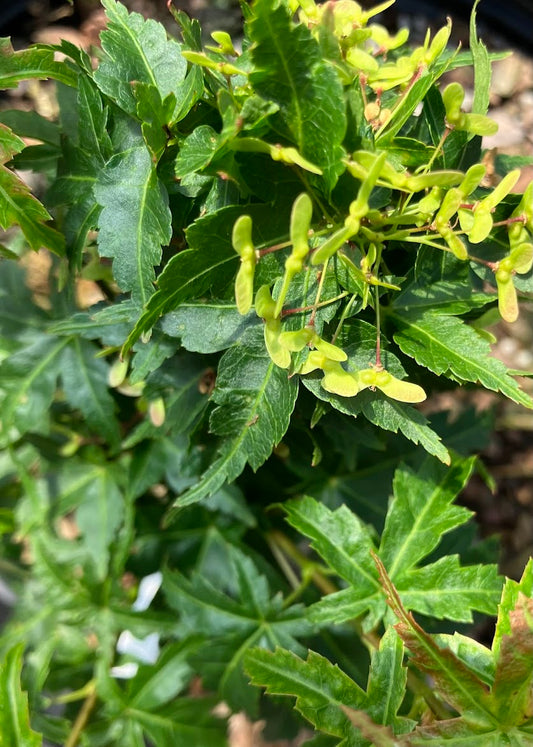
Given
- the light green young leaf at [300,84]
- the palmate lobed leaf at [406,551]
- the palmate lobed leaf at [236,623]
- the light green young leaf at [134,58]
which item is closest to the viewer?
the light green young leaf at [300,84]

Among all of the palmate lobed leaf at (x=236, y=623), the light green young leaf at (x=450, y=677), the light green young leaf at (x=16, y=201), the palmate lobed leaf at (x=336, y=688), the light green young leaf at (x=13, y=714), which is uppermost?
the light green young leaf at (x=16, y=201)

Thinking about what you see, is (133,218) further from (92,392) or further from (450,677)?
(450,677)

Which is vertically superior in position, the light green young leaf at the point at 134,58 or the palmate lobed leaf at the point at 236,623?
the light green young leaf at the point at 134,58

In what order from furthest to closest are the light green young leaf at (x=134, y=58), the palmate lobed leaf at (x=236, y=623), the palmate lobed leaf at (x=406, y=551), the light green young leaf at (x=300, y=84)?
the palmate lobed leaf at (x=236, y=623)
the palmate lobed leaf at (x=406, y=551)
the light green young leaf at (x=134, y=58)
the light green young leaf at (x=300, y=84)

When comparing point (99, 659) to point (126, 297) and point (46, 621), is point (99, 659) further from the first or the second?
point (126, 297)

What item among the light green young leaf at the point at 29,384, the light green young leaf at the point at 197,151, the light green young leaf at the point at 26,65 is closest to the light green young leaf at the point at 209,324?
the light green young leaf at the point at 197,151

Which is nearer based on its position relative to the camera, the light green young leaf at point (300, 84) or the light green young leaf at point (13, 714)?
the light green young leaf at point (300, 84)

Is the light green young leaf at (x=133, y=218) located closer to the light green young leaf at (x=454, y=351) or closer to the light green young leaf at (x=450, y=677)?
the light green young leaf at (x=454, y=351)

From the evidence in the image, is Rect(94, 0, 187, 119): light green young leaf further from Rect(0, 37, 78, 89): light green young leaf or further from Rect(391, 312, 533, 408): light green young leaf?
Rect(391, 312, 533, 408): light green young leaf

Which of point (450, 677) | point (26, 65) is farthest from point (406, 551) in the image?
point (26, 65)
